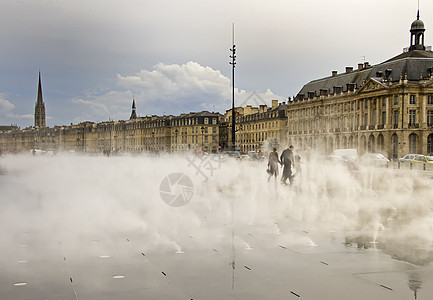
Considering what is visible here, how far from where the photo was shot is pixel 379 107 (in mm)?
81312

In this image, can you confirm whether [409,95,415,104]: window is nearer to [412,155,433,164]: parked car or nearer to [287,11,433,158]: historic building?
[287,11,433,158]: historic building

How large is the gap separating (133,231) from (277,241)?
3322 millimetres

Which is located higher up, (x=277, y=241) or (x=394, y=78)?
(x=394, y=78)

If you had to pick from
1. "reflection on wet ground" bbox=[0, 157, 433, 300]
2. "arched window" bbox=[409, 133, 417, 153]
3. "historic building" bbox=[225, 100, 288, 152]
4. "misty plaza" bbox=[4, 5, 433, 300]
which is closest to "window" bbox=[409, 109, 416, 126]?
"arched window" bbox=[409, 133, 417, 153]

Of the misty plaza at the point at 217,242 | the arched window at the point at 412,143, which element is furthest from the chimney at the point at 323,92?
the misty plaza at the point at 217,242

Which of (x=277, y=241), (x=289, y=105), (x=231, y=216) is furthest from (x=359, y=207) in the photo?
(x=289, y=105)

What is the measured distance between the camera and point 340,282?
7.23 metres

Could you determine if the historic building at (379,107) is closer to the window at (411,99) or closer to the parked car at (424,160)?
the window at (411,99)

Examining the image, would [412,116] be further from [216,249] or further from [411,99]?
[216,249]

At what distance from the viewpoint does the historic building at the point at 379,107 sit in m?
75.1

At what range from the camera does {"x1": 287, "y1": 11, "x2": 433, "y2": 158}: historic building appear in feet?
246

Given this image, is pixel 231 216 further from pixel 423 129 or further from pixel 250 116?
pixel 250 116

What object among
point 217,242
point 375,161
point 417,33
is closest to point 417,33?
point 417,33

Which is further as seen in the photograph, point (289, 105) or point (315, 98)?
point (289, 105)
